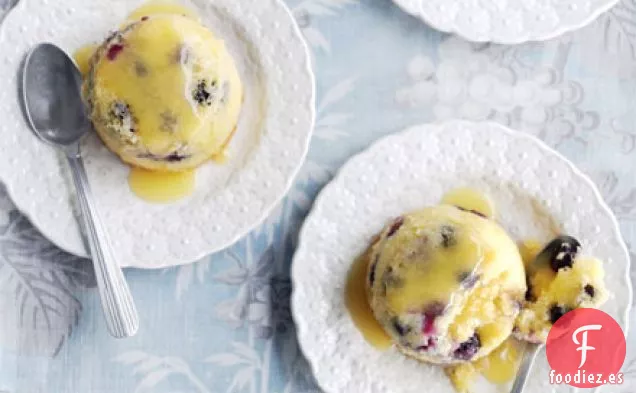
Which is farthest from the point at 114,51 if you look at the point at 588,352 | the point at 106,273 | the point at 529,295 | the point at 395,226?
the point at 588,352

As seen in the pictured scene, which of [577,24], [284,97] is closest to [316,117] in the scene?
[284,97]

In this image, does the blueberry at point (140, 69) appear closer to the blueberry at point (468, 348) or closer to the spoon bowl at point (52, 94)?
the spoon bowl at point (52, 94)

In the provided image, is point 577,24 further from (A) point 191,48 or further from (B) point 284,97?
(A) point 191,48

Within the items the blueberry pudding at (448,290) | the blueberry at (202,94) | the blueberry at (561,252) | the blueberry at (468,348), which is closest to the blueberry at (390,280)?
the blueberry pudding at (448,290)

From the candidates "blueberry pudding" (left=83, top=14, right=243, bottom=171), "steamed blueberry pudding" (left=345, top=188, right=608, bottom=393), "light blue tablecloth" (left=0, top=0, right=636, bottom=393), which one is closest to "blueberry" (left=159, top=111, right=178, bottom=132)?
"blueberry pudding" (left=83, top=14, right=243, bottom=171)

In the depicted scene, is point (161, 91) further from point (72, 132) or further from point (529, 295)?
point (529, 295)
